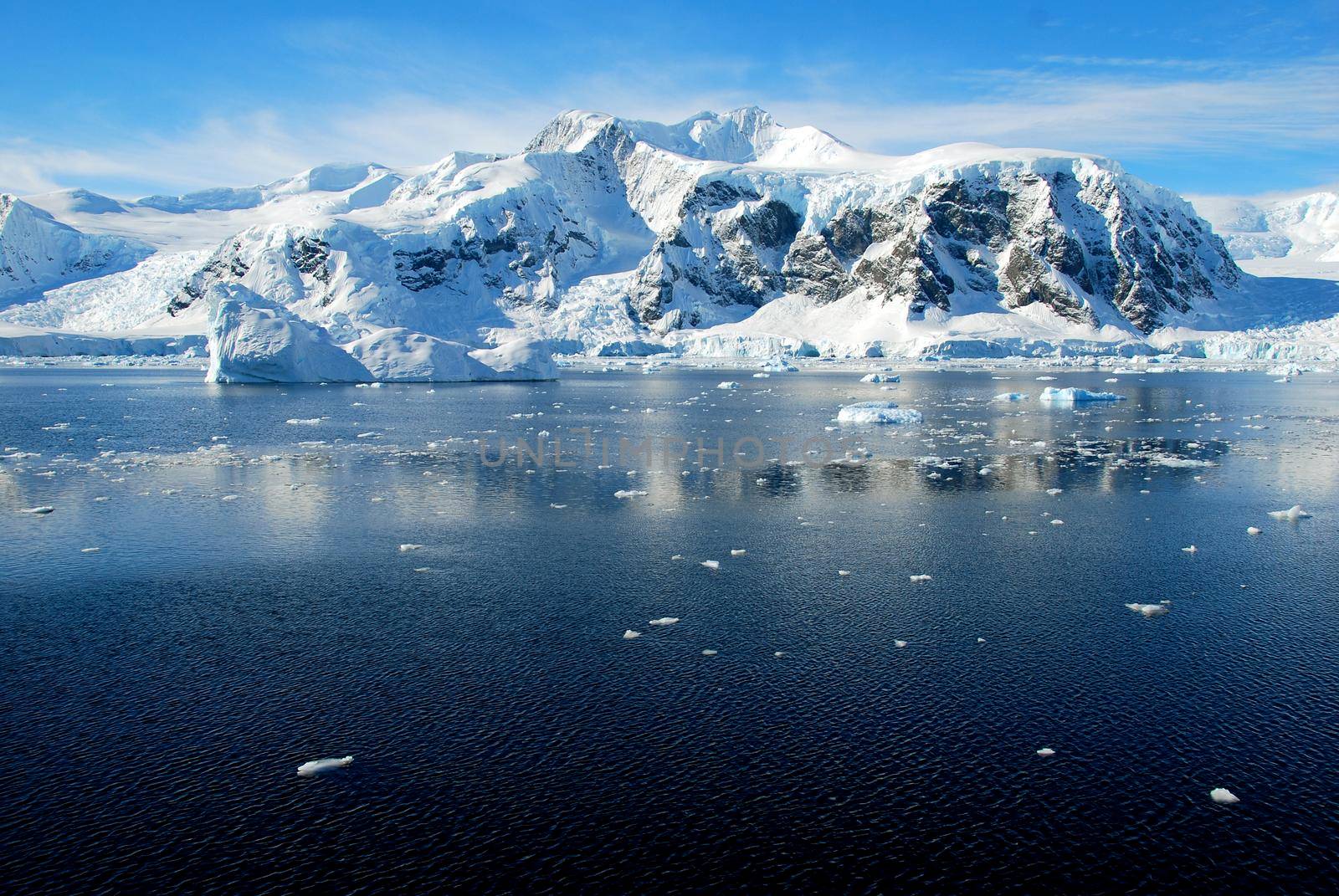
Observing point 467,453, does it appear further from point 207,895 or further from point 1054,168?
point 1054,168

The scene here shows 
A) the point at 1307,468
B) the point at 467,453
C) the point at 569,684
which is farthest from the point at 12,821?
the point at 1307,468

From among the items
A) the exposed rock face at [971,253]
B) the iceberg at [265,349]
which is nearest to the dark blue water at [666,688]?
the iceberg at [265,349]

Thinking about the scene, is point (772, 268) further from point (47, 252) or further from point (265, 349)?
point (47, 252)

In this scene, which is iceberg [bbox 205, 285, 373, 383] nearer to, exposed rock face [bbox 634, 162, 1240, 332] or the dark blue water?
the dark blue water

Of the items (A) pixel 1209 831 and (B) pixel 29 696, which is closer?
(A) pixel 1209 831

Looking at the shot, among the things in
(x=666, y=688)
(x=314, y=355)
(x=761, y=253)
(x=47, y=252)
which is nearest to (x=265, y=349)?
(x=314, y=355)
